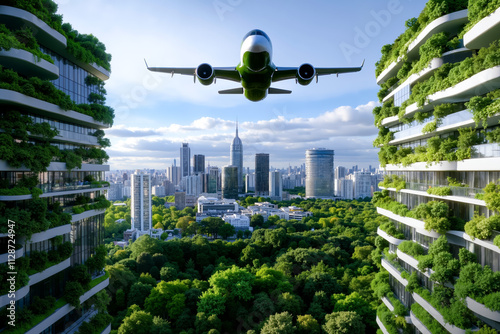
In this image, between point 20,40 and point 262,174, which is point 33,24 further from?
point 262,174

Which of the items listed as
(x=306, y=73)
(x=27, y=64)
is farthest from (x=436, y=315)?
(x=27, y=64)

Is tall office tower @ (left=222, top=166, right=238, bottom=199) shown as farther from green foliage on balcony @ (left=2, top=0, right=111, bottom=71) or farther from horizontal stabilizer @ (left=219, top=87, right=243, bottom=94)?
horizontal stabilizer @ (left=219, top=87, right=243, bottom=94)

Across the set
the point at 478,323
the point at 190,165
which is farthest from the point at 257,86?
the point at 190,165

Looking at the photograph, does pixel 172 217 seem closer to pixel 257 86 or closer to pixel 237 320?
pixel 237 320

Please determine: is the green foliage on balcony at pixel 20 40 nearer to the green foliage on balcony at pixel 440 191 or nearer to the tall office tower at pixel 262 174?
the green foliage on balcony at pixel 440 191

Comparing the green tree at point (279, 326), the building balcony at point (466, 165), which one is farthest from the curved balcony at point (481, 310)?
the green tree at point (279, 326)

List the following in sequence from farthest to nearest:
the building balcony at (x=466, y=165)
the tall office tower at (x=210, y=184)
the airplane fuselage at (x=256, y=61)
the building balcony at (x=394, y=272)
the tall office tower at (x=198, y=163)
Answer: the tall office tower at (x=198, y=163) < the tall office tower at (x=210, y=184) < the building balcony at (x=394, y=272) < the airplane fuselage at (x=256, y=61) < the building balcony at (x=466, y=165)
